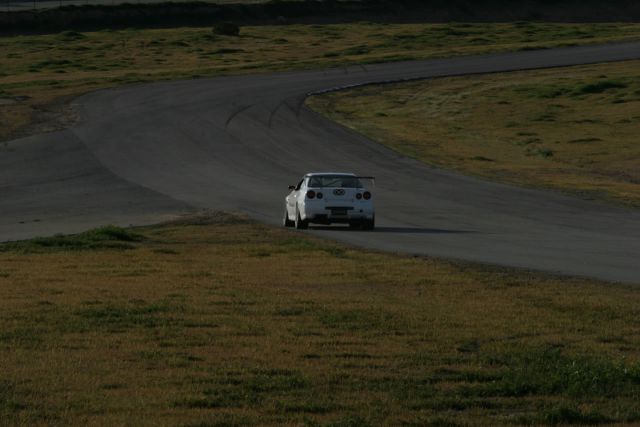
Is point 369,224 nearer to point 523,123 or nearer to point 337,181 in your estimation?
point 337,181

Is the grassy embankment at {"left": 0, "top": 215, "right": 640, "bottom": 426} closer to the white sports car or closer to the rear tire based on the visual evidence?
the white sports car

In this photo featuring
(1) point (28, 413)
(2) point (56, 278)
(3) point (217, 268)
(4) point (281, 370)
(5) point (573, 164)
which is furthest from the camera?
(5) point (573, 164)

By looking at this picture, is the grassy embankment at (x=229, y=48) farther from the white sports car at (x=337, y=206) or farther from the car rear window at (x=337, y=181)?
the white sports car at (x=337, y=206)

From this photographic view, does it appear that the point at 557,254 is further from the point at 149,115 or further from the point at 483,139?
the point at 149,115

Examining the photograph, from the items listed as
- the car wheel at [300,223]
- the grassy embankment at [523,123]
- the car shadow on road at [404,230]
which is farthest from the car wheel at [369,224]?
the grassy embankment at [523,123]

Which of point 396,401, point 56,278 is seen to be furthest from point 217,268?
point 396,401

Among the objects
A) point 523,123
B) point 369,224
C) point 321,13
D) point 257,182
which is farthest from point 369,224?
point 321,13

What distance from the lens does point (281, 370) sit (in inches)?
544

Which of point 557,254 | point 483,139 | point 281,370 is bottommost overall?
Answer: point 483,139

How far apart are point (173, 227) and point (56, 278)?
12198 millimetres

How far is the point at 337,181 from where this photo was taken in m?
35.7

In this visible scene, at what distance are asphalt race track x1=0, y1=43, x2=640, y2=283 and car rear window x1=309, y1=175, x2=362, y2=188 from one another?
1.27 metres

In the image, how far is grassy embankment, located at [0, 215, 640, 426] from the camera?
11969 mm

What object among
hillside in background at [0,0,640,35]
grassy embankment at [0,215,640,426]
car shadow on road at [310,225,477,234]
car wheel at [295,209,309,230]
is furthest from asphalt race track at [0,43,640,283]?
hillside in background at [0,0,640,35]
